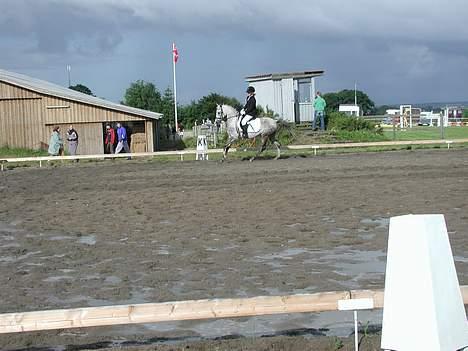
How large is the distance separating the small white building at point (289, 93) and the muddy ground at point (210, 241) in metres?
17.7

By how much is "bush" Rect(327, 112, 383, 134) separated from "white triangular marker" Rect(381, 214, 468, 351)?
33.4m

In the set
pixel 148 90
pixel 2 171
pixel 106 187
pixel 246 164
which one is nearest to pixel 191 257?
pixel 106 187

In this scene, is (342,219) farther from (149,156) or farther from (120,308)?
(149,156)

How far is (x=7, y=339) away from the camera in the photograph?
6270 mm

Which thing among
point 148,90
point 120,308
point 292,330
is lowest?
point 292,330

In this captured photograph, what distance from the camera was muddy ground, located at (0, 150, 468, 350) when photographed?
21.6 feet

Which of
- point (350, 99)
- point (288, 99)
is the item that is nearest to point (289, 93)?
point (288, 99)

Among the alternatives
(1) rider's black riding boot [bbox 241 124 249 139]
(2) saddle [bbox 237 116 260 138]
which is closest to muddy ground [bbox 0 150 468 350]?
(1) rider's black riding boot [bbox 241 124 249 139]

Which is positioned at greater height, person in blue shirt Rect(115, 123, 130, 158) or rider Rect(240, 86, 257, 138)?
rider Rect(240, 86, 257, 138)

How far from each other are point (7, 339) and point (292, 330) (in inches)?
101

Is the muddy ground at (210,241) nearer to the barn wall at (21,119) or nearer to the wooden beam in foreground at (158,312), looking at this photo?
the wooden beam in foreground at (158,312)

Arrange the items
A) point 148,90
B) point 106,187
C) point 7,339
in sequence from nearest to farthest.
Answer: point 7,339, point 106,187, point 148,90

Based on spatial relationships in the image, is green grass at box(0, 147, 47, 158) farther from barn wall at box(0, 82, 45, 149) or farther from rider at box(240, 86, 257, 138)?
rider at box(240, 86, 257, 138)

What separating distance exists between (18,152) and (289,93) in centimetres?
1475
